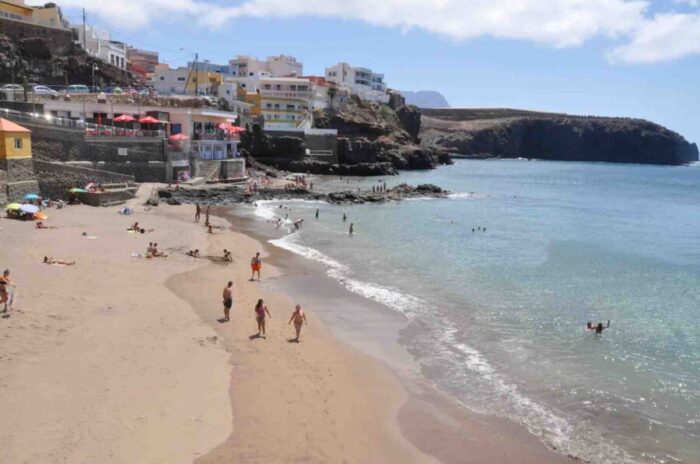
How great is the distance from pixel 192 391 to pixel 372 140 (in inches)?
3254

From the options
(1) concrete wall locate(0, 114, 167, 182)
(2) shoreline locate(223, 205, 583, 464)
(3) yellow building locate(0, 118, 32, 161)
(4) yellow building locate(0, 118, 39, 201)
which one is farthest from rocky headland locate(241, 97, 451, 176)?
(2) shoreline locate(223, 205, 583, 464)

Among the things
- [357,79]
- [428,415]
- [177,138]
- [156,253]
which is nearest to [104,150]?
[177,138]

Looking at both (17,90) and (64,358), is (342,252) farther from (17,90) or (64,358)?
(17,90)

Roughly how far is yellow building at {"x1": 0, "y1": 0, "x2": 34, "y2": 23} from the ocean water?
136ft

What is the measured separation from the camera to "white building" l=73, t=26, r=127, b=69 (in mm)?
69875

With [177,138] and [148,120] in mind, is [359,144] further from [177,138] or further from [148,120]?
[148,120]

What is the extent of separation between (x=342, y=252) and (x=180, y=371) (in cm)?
1770

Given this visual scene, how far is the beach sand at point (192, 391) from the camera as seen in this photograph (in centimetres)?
951

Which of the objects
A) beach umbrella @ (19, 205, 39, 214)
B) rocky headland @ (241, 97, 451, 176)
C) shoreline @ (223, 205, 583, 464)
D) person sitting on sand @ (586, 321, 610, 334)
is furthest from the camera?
rocky headland @ (241, 97, 451, 176)

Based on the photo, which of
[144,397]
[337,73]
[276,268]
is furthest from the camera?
[337,73]

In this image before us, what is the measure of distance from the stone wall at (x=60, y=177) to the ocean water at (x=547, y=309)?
11.8m

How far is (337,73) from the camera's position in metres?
119

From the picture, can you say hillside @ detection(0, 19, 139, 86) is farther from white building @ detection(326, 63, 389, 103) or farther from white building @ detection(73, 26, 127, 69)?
white building @ detection(326, 63, 389, 103)

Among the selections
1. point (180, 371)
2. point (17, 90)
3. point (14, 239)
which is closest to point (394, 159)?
point (17, 90)
